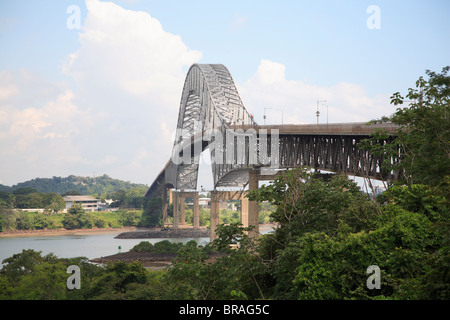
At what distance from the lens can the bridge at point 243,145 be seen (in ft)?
137

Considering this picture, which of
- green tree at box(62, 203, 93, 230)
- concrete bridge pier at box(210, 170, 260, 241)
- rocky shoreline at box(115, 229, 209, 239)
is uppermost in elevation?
concrete bridge pier at box(210, 170, 260, 241)

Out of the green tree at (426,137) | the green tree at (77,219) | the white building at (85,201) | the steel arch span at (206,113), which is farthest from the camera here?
the white building at (85,201)

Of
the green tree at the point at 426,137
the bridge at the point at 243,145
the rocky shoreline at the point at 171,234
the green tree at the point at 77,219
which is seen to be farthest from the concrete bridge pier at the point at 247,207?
the green tree at the point at 77,219

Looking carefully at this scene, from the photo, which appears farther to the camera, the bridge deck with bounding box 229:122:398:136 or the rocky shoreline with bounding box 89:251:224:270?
the rocky shoreline with bounding box 89:251:224:270

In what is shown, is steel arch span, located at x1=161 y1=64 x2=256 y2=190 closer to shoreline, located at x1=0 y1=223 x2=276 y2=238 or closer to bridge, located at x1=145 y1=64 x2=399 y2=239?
bridge, located at x1=145 y1=64 x2=399 y2=239

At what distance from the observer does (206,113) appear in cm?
8594

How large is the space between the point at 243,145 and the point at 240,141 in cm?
86

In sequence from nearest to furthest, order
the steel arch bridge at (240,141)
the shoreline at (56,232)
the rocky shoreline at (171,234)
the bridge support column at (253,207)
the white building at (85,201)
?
the steel arch bridge at (240,141)
the bridge support column at (253,207)
the shoreline at (56,232)
the rocky shoreline at (171,234)
the white building at (85,201)

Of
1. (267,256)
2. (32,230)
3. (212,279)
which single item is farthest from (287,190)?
(32,230)

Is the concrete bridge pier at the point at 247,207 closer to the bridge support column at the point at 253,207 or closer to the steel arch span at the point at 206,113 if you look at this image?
the bridge support column at the point at 253,207

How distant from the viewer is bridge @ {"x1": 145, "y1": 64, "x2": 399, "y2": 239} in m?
41.9

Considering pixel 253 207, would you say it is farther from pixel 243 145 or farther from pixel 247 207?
pixel 247 207

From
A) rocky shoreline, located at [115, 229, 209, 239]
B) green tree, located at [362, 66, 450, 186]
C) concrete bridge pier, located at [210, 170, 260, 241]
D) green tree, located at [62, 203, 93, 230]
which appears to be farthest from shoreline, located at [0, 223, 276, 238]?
green tree, located at [362, 66, 450, 186]

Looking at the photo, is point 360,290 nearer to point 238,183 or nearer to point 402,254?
point 402,254
